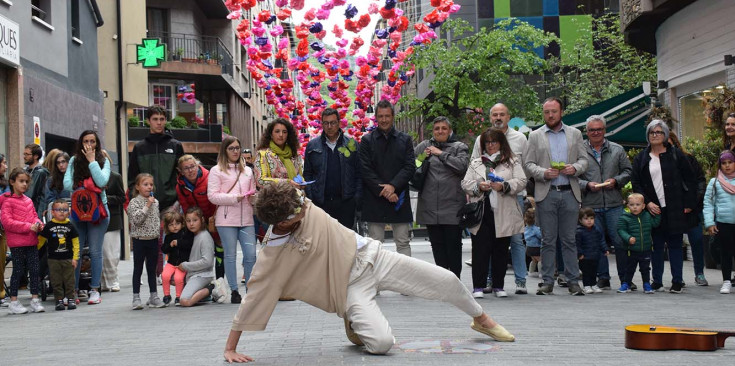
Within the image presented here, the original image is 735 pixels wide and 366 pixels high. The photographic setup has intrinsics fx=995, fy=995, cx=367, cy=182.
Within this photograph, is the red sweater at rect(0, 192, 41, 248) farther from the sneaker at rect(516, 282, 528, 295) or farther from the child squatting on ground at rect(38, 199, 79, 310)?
the sneaker at rect(516, 282, 528, 295)

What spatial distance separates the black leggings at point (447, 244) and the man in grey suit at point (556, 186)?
1.03m

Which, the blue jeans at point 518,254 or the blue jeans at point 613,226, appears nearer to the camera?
the blue jeans at point 518,254

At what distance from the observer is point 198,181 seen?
445 inches

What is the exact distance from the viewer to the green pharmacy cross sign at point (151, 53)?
1019 inches

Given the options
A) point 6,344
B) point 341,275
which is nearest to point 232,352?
point 341,275

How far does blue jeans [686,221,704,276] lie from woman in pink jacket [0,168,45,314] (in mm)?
7604

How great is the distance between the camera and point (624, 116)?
20844 millimetres

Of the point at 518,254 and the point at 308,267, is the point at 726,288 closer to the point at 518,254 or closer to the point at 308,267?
the point at 518,254

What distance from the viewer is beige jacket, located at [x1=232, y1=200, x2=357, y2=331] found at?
6449 mm

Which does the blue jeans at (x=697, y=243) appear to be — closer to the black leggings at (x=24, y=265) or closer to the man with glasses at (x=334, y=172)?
the man with glasses at (x=334, y=172)

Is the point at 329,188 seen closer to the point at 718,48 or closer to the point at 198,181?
the point at 198,181

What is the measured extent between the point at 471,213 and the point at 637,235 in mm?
2239

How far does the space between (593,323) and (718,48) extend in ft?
37.8

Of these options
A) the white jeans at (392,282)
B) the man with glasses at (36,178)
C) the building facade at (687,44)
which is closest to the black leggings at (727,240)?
the white jeans at (392,282)
